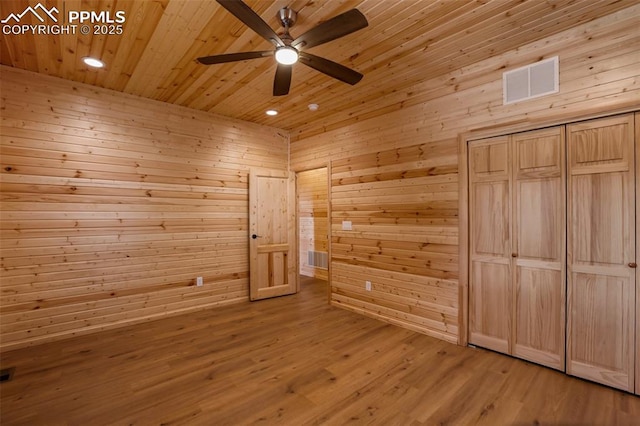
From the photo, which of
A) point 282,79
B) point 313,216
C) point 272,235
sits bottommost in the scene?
point 272,235

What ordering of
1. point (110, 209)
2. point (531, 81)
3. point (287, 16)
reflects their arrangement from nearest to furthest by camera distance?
point (287, 16) < point (531, 81) < point (110, 209)

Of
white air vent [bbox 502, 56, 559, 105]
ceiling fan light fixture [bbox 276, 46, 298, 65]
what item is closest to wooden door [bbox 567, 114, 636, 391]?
white air vent [bbox 502, 56, 559, 105]

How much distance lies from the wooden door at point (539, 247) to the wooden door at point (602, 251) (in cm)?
7

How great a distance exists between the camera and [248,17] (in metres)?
1.85

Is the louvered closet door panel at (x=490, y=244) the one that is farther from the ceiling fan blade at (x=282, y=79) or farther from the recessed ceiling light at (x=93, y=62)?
the recessed ceiling light at (x=93, y=62)

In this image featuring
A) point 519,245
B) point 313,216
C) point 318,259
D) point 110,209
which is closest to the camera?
point 519,245

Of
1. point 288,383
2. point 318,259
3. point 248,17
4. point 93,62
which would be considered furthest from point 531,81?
point 318,259

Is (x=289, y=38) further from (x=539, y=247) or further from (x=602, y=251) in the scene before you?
(x=602, y=251)

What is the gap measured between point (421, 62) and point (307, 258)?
4.85m

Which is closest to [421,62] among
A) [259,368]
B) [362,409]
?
[362,409]

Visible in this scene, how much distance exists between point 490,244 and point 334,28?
2.45 m

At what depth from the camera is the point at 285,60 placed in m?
2.27

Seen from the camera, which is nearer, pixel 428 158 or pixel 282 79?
pixel 282 79

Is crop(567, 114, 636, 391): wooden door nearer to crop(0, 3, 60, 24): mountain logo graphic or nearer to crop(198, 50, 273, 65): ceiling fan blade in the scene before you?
crop(198, 50, 273, 65): ceiling fan blade
